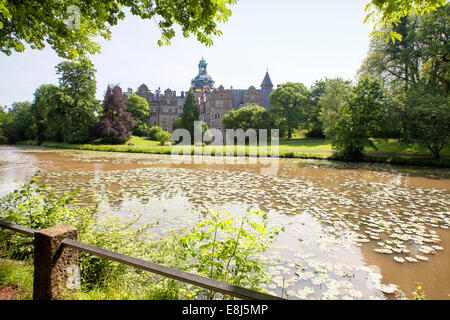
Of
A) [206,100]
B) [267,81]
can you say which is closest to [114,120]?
[206,100]

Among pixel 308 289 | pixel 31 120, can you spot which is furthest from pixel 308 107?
pixel 31 120

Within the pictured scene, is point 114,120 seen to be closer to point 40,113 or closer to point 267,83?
point 40,113

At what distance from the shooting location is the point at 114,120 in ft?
146

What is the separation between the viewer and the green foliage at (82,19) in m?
4.69

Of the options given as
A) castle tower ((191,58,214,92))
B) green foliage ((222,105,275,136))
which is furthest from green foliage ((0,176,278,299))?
castle tower ((191,58,214,92))

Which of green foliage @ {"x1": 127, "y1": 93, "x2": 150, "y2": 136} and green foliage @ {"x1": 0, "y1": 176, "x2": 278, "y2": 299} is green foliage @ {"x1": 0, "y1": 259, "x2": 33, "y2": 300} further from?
green foliage @ {"x1": 127, "y1": 93, "x2": 150, "y2": 136}

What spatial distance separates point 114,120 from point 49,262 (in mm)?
47255

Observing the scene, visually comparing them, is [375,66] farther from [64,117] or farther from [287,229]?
[64,117]

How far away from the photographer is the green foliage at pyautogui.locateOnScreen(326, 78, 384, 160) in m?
22.0

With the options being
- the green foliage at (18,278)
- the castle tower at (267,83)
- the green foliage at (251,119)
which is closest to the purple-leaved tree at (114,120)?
the green foliage at (251,119)

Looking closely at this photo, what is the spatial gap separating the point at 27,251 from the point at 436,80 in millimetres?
35516

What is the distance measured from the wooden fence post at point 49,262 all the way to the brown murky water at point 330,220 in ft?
8.68

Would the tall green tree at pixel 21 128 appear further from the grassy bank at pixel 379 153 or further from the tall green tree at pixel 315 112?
the tall green tree at pixel 315 112

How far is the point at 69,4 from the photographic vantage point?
18.1 ft
